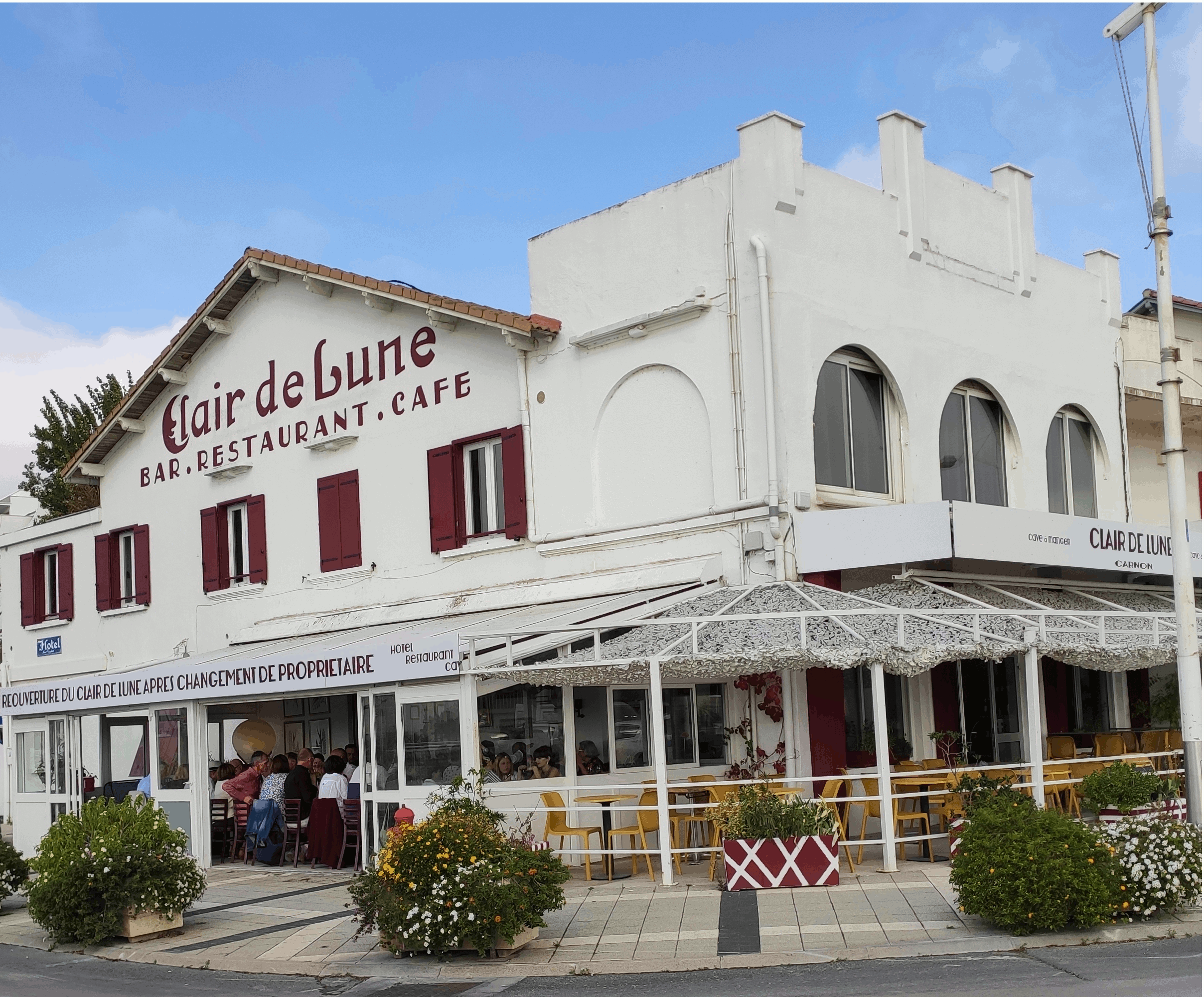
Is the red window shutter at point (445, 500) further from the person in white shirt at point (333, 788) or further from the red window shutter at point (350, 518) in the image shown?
the person in white shirt at point (333, 788)

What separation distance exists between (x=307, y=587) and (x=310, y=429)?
237cm

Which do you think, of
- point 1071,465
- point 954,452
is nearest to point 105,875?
point 954,452

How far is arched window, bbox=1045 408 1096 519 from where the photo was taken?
65.2 feet

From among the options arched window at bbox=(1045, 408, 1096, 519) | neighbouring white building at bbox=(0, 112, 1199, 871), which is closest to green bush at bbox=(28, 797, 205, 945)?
neighbouring white building at bbox=(0, 112, 1199, 871)

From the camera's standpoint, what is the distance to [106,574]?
24734 millimetres

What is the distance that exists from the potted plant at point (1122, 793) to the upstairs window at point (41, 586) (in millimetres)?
19513

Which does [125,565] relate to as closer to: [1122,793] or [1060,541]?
[1060,541]

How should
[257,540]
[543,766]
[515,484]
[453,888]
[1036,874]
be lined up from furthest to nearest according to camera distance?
1. [257,540]
2. [515,484]
3. [543,766]
4. [453,888]
5. [1036,874]

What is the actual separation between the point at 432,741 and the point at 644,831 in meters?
2.59

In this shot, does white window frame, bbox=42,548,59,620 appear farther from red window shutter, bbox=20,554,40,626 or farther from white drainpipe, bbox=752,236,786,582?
white drainpipe, bbox=752,236,786,582

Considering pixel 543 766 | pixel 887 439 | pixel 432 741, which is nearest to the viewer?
pixel 432 741

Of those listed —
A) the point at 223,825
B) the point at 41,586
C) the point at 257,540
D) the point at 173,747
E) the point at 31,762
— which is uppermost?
the point at 257,540

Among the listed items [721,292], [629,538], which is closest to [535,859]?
[629,538]

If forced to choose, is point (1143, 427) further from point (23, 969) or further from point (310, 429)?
point (23, 969)
